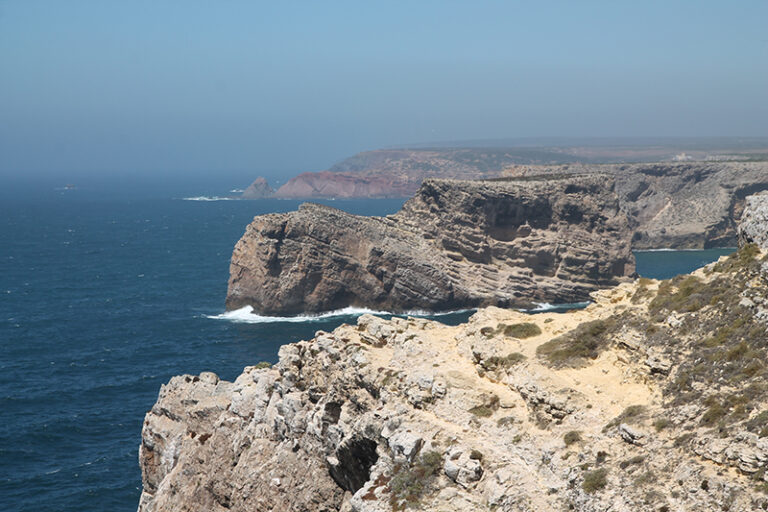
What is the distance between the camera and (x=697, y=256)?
550 ft

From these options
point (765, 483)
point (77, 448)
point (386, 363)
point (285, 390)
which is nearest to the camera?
point (765, 483)

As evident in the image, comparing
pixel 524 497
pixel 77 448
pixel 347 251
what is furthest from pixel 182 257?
pixel 524 497

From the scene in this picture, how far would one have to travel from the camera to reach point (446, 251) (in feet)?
424

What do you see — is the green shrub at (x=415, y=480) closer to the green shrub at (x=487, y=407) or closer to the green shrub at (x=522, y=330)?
the green shrub at (x=487, y=407)

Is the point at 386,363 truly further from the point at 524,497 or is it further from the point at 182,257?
the point at 182,257

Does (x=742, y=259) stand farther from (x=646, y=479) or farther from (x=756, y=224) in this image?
(x=646, y=479)

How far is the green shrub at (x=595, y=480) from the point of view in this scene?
25109 millimetres

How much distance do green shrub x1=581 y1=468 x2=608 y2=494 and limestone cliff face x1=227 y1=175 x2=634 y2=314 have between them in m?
94.2

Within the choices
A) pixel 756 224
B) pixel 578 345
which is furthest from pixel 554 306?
pixel 578 345

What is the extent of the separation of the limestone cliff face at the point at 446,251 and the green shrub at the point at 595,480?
9415 centimetres

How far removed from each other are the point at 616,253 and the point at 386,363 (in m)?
108

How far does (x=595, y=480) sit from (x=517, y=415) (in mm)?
5267

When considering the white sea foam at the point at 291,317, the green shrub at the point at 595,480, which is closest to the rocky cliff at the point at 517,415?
the green shrub at the point at 595,480

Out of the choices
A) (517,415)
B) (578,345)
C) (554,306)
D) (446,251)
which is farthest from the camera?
(446,251)
